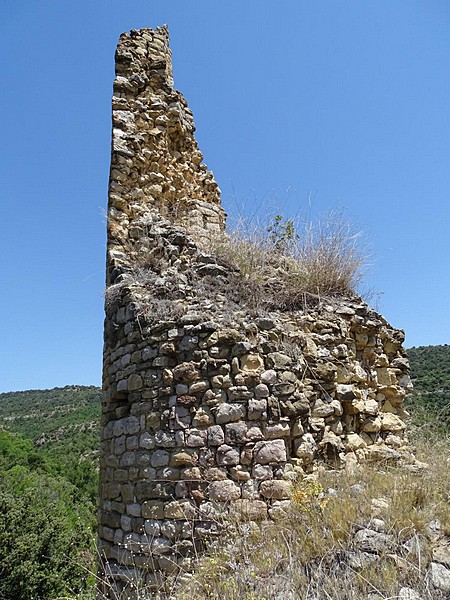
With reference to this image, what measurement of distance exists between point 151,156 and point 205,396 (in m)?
3.73

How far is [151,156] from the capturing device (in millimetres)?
6531

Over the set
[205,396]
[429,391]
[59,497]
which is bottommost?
[59,497]

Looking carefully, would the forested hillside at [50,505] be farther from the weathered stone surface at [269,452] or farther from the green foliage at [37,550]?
the weathered stone surface at [269,452]

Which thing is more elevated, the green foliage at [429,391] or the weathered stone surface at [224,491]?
the green foliage at [429,391]

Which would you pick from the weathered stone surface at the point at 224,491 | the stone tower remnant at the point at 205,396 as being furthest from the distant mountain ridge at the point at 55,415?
the weathered stone surface at the point at 224,491

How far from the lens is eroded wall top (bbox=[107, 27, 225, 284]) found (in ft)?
20.1

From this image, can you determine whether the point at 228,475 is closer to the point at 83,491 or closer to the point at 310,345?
the point at 310,345

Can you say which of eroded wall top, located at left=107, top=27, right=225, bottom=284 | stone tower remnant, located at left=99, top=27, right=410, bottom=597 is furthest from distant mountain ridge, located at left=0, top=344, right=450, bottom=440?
stone tower remnant, located at left=99, top=27, right=410, bottom=597

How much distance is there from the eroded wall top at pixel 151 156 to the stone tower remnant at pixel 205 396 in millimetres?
66

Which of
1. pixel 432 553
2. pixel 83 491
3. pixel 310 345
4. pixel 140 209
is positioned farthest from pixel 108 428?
pixel 83 491

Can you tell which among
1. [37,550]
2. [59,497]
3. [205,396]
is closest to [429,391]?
[205,396]

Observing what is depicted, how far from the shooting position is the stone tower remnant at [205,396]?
394cm

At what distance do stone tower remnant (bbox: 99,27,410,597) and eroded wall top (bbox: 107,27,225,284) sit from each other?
0.22ft

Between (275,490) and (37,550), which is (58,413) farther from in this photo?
(275,490)
